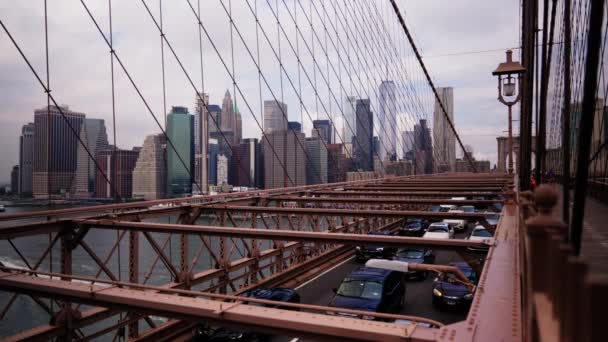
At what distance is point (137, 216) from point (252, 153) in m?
18.8

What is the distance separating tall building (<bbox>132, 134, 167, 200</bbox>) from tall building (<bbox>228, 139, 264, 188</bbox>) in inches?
295

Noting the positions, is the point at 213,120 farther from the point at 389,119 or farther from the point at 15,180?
the point at 389,119

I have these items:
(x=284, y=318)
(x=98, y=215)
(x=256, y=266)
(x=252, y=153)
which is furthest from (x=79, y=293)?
(x=252, y=153)

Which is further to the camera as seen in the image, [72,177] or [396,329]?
[72,177]

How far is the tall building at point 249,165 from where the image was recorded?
24.5m

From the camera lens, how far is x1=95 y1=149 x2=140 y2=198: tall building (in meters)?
14.1

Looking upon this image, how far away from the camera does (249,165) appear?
27969 millimetres

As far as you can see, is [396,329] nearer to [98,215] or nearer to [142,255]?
[98,215]

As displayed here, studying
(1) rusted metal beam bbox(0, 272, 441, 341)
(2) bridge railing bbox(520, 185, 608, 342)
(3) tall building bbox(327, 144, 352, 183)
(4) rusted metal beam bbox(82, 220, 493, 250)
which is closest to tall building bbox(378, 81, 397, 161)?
(3) tall building bbox(327, 144, 352, 183)

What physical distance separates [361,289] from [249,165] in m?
17.3

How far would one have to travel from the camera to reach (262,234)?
17.5 ft

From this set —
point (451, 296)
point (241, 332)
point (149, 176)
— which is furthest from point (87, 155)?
point (451, 296)

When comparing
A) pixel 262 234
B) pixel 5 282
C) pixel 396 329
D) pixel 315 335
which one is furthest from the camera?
pixel 262 234

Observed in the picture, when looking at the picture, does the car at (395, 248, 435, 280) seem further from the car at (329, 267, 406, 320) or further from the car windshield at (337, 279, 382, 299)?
the car windshield at (337, 279, 382, 299)
